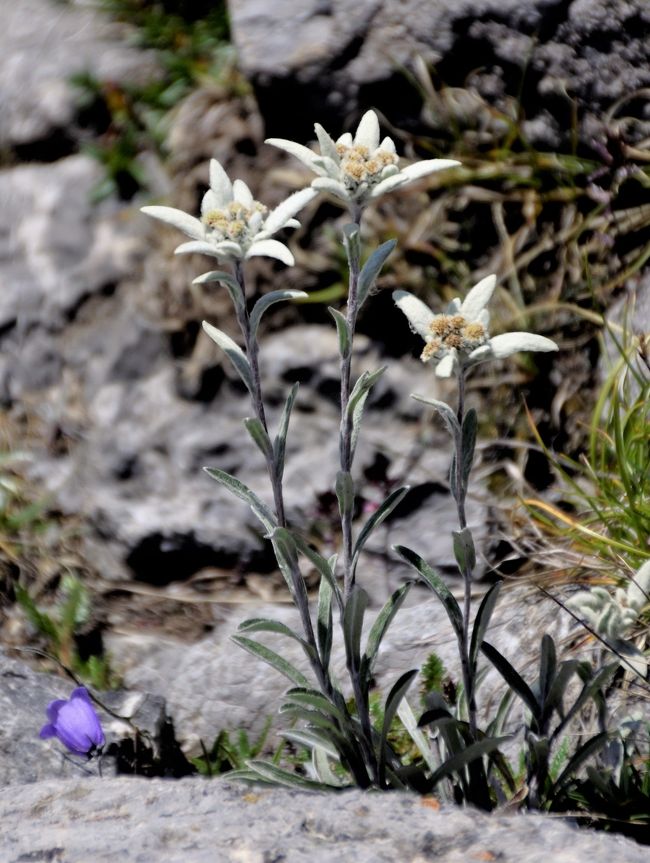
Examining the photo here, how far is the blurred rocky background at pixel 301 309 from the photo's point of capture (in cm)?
384

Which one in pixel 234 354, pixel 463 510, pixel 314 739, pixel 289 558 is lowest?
pixel 314 739

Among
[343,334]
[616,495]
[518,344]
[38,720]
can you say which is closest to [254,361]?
[343,334]

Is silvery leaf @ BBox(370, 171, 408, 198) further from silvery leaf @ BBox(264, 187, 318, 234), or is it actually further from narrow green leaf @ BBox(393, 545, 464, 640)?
narrow green leaf @ BBox(393, 545, 464, 640)

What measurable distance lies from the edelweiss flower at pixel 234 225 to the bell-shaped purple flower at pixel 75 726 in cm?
124

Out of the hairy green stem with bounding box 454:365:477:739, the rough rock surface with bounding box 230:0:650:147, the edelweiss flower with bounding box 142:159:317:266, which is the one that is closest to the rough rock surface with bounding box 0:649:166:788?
the hairy green stem with bounding box 454:365:477:739

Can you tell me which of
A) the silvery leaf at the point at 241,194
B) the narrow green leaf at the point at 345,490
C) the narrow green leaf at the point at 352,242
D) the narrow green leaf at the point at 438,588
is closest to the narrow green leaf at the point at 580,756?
the narrow green leaf at the point at 438,588

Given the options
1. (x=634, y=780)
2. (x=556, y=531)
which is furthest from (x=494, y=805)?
(x=556, y=531)

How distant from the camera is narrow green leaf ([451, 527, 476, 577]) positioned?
2.04m

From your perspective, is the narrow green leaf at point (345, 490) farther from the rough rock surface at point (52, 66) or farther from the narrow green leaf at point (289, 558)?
the rough rock surface at point (52, 66)

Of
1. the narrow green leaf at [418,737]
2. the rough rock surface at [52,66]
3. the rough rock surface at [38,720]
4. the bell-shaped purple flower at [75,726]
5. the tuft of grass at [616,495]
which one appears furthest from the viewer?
the rough rock surface at [52,66]

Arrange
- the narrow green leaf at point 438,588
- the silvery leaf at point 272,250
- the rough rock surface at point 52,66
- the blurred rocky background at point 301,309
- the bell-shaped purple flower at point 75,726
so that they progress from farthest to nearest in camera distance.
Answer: the rough rock surface at point 52,66 → the blurred rocky background at point 301,309 → the bell-shaped purple flower at point 75,726 → the narrow green leaf at point 438,588 → the silvery leaf at point 272,250

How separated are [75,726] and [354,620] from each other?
2.90ft

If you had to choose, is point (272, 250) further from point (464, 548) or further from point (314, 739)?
point (314, 739)

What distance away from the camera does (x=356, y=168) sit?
1943 millimetres
